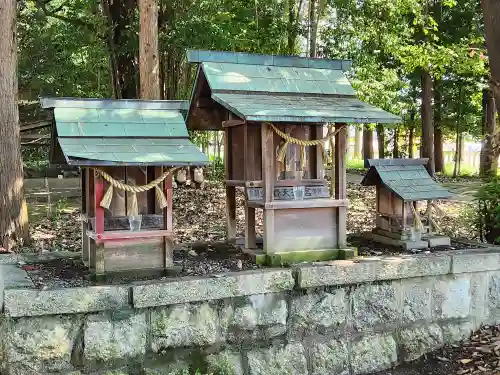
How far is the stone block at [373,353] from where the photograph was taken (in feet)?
17.2

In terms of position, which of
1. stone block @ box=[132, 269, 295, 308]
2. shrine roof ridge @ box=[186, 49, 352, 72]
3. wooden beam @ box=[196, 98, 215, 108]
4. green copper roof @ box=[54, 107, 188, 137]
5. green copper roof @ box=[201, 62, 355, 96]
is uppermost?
shrine roof ridge @ box=[186, 49, 352, 72]

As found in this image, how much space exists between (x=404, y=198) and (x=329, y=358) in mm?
2059

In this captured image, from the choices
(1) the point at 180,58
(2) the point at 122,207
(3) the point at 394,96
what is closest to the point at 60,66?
(1) the point at 180,58

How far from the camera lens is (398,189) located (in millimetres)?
6211

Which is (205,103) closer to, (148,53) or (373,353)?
(373,353)

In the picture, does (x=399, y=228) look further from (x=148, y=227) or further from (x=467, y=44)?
(x=467, y=44)

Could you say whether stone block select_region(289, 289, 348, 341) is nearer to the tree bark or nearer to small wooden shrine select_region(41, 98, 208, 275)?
small wooden shrine select_region(41, 98, 208, 275)

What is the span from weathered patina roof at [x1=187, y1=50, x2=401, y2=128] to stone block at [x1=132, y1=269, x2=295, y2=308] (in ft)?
4.82

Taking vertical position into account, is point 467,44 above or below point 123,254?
above

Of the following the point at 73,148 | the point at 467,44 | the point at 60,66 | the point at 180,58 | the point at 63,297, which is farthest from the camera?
the point at 467,44

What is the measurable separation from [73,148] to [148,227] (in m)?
1.03

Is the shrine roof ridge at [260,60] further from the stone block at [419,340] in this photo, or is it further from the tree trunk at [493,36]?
the stone block at [419,340]

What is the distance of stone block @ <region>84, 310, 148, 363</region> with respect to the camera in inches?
171

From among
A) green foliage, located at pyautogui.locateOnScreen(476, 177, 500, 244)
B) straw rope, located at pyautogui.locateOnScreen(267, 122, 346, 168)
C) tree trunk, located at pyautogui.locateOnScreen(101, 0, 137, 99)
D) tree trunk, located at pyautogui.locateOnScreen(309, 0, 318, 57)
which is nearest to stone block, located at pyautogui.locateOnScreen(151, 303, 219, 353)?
straw rope, located at pyautogui.locateOnScreen(267, 122, 346, 168)
